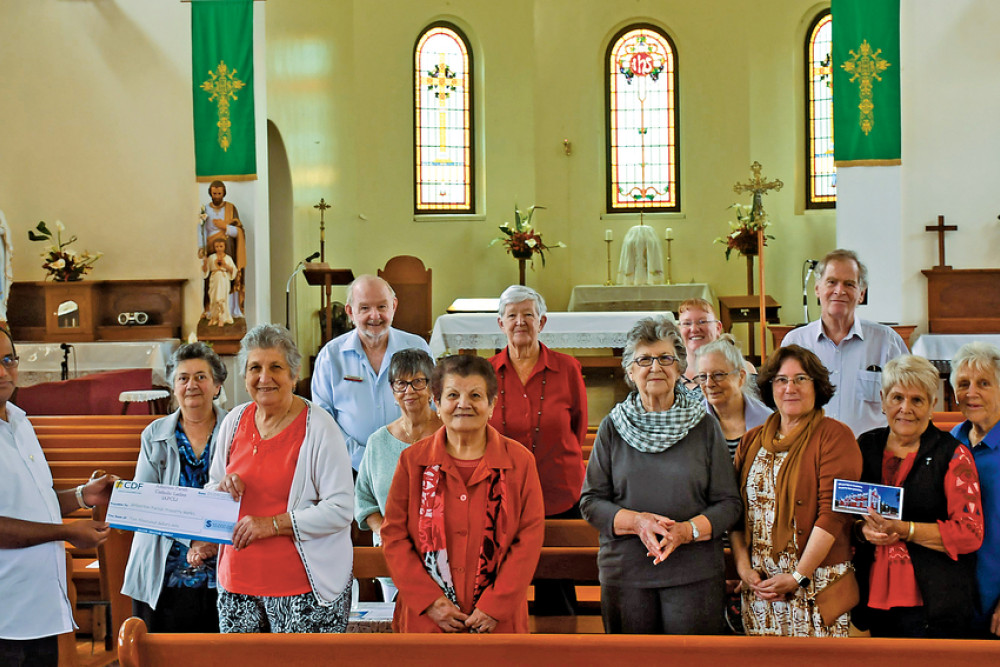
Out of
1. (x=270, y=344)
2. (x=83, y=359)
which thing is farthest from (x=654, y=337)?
(x=83, y=359)

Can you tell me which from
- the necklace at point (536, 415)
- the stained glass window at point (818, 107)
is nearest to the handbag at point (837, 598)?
the necklace at point (536, 415)

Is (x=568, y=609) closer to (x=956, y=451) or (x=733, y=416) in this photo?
(x=733, y=416)

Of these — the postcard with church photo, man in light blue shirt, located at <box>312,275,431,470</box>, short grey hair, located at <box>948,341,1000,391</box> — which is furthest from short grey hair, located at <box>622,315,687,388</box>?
man in light blue shirt, located at <box>312,275,431,470</box>

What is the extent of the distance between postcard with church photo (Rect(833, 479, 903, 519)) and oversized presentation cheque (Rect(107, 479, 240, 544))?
1532mm

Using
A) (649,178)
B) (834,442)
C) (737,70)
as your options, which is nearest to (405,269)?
(649,178)

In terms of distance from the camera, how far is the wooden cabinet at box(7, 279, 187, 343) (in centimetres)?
911

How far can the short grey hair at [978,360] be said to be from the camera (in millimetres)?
2650

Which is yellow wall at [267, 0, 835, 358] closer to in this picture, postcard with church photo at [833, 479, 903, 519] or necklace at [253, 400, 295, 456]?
necklace at [253, 400, 295, 456]

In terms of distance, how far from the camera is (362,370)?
3715 millimetres

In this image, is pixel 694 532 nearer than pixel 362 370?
Yes

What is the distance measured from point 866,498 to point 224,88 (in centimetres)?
789

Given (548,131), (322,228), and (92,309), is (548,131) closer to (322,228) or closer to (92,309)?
(322,228)

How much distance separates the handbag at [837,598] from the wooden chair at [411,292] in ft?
29.0

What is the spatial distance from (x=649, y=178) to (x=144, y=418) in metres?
9.14
